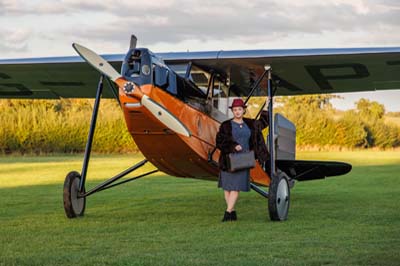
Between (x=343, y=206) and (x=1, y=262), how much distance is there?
24.5ft

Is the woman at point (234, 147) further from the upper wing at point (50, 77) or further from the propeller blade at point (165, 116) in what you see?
the upper wing at point (50, 77)

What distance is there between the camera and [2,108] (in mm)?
48594

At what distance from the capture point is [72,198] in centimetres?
1150

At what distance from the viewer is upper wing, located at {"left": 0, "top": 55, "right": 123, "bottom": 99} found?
1312 cm

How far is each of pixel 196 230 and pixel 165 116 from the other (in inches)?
55.8

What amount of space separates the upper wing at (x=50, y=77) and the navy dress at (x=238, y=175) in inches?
96.8

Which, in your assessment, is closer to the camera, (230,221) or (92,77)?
(230,221)

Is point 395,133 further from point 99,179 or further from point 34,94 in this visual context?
point 34,94

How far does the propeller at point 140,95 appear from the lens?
9.72 metres

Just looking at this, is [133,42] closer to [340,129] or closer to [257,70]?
[257,70]

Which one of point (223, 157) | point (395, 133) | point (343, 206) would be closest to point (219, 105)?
point (223, 157)

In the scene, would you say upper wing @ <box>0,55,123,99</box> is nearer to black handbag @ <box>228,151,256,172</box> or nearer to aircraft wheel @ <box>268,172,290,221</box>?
black handbag @ <box>228,151,256,172</box>

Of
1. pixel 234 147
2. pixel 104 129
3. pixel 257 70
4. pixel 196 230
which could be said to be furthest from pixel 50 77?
pixel 104 129

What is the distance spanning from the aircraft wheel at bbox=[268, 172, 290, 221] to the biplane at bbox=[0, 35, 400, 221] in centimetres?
1
